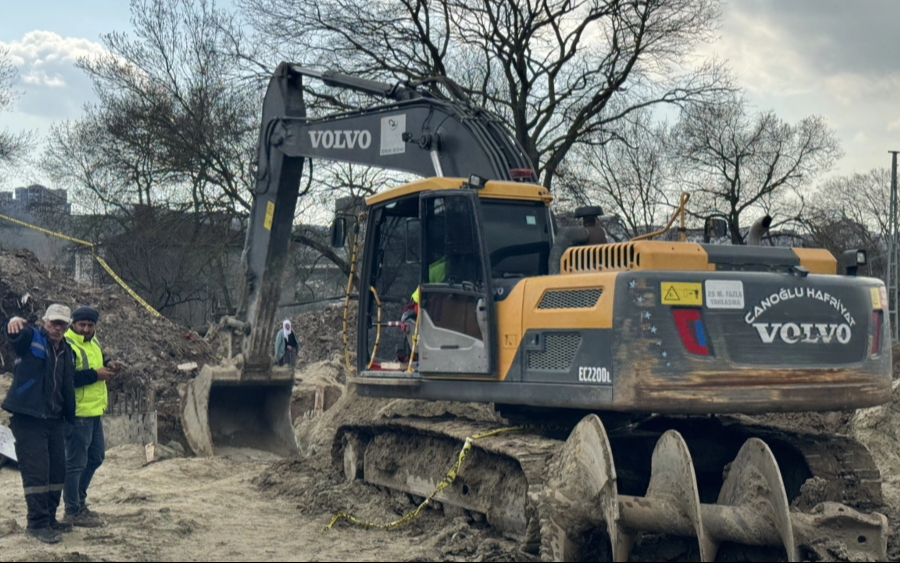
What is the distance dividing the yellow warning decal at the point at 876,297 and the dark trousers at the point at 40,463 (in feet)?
18.6

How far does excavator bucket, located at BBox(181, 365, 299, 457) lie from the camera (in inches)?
435

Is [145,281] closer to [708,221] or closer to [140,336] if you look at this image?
[140,336]

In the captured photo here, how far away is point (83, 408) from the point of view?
8078 mm

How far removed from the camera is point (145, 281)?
3244 centimetres

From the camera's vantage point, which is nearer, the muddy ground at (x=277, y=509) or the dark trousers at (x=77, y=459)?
the muddy ground at (x=277, y=509)

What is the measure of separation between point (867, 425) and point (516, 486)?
594cm

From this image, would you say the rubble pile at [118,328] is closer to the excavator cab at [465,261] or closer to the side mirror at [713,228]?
the excavator cab at [465,261]

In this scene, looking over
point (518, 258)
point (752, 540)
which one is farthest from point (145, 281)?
point (752, 540)

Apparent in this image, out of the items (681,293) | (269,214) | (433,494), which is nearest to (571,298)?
(681,293)

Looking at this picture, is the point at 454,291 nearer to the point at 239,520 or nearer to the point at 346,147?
the point at 239,520

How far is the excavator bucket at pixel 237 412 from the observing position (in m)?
11.1

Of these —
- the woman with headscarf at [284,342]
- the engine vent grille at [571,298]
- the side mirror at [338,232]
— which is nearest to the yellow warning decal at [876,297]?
the engine vent grille at [571,298]

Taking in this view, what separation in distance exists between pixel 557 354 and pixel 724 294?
1.09 meters

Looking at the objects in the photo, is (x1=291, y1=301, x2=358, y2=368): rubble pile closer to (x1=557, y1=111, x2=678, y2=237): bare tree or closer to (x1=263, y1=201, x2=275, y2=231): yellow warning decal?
(x1=557, y1=111, x2=678, y2=237): bare tree
